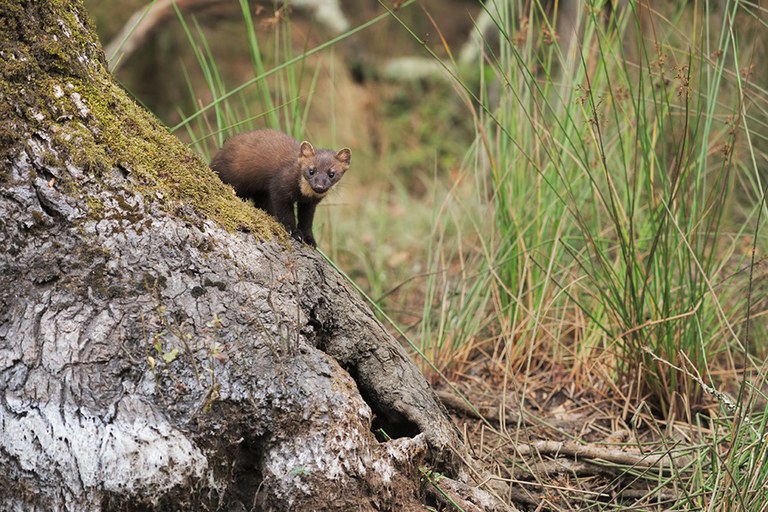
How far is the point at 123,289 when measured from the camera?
2.59 m

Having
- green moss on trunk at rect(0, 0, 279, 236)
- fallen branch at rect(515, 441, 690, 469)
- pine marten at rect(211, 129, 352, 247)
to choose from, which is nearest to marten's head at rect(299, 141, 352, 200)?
pine marten at rect(211, 129, 352, 247)

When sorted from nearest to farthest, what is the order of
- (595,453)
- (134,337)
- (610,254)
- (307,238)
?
(134,337), (595,453), (307,238), (610,254)

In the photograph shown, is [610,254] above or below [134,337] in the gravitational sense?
below

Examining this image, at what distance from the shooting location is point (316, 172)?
3770mm

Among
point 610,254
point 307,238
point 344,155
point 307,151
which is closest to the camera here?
point 307,238

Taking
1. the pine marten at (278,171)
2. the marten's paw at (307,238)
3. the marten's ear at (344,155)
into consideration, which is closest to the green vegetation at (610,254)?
the pine marten at (278,171)

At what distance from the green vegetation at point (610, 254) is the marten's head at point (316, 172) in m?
0.34

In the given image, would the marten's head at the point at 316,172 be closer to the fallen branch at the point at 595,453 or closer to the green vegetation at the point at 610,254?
the green vegetation at the point at 610,254

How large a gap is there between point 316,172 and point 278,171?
176mm

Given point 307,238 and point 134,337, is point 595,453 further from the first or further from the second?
point 134,337

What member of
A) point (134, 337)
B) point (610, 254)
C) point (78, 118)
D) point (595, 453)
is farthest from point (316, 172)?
point (610, 254)

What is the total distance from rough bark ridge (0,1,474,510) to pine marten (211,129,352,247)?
78 cm

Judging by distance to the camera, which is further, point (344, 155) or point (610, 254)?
point (610, 254)

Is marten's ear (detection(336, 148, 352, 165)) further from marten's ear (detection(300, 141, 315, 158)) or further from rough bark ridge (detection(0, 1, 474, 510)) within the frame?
rough bark ridge (detection(0, 1, 474, 510))
